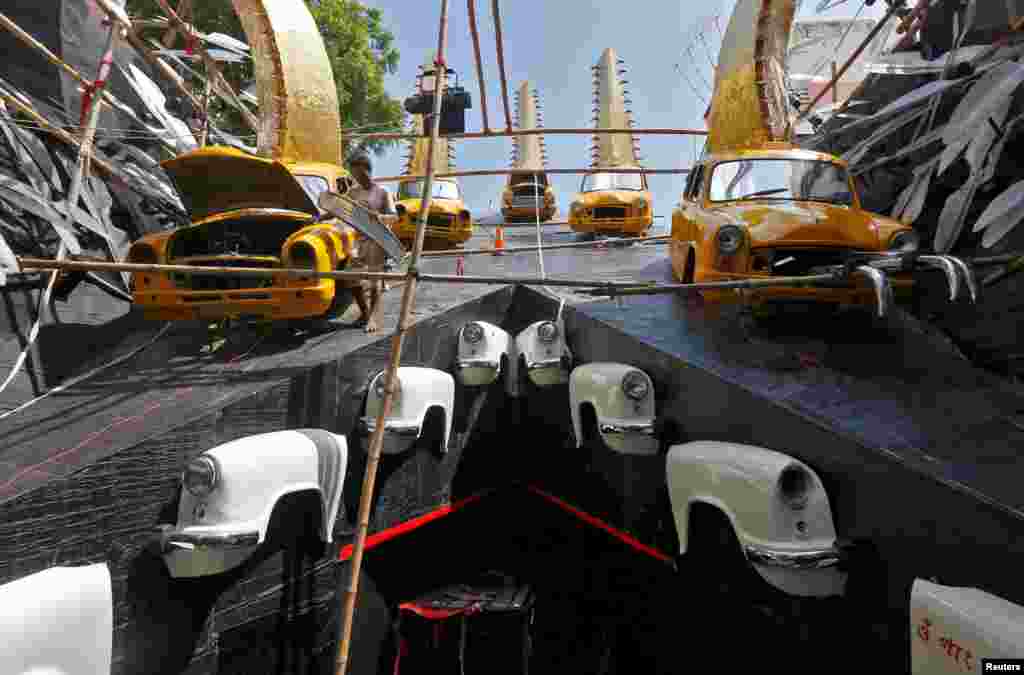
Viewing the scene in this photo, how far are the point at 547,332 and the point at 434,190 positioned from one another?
748cm

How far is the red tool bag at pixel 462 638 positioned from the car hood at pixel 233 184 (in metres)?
3.56

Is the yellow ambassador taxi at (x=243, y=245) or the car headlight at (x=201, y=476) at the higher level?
the yellow ambassador taxi at (x=243, y=245)

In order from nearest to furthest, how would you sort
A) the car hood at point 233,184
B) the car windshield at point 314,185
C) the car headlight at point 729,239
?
the car headlight at point 729,239 < the car hood at point 233,184 < the car windshield at point 314,185

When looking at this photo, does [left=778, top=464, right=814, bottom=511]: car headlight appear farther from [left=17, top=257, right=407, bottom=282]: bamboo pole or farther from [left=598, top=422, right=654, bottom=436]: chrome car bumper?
[left=17, top=257, right=407, bottom=282]: bamboo pole

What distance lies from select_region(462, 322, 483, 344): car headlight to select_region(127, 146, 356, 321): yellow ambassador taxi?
1.05m

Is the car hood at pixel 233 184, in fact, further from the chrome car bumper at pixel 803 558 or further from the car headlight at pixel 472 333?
the chrome car bumper at pixel 803 558

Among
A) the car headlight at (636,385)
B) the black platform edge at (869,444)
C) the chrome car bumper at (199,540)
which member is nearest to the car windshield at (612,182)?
the black platform edge at (869,444)

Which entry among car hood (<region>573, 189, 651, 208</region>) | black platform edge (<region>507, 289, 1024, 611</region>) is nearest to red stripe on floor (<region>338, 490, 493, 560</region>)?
black platform edge (<region>507, 289, 1024, 611</region>)

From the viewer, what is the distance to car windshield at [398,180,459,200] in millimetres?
11477

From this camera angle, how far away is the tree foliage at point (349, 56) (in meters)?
14.4

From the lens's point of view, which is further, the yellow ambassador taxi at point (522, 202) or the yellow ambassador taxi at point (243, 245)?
the yellow ambassador taxi at point (522, 202)

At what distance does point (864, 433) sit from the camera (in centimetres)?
262

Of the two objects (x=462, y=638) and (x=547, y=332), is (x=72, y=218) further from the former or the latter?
(x=462, y=638)

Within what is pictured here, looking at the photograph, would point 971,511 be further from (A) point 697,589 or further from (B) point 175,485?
(B) point 175,485
